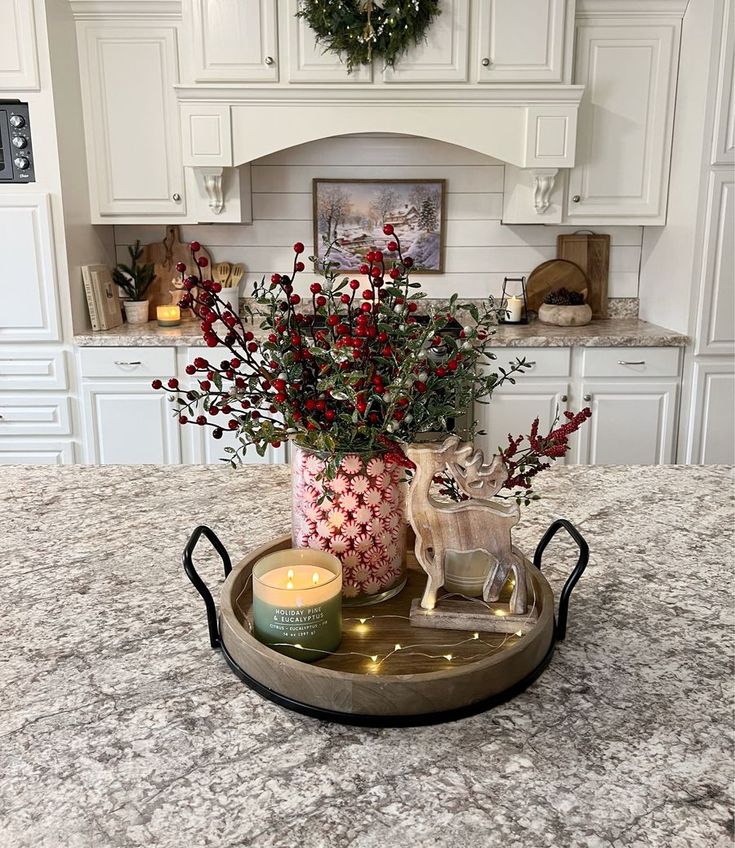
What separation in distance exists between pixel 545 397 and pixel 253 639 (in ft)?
8.79

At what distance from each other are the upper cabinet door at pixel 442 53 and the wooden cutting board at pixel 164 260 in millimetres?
1245

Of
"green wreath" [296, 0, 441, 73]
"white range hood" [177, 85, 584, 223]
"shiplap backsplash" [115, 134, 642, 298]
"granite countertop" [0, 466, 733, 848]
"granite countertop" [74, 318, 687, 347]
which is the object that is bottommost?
"granite countertop" [0, 466, 733, 848]

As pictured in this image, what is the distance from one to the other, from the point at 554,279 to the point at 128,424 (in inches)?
82.0

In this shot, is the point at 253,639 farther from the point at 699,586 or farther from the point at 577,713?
the point at 699,586

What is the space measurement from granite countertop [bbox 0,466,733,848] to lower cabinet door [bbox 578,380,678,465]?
2.23 meters

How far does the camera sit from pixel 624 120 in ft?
11.2

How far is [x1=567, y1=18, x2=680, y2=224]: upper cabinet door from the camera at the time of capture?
11.0ft

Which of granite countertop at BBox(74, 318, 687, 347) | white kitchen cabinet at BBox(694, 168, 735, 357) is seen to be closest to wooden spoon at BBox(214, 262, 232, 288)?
granite countertop at BBox(74, 318, 687, 347)

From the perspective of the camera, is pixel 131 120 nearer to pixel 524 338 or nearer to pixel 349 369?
pixel 524 338

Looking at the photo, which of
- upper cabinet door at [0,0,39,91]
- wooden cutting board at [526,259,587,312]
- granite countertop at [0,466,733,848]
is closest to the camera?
granite countertop at [0,466,733,848]

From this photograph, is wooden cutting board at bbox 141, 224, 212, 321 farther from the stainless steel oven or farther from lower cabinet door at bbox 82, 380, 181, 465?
the stainless steel oven

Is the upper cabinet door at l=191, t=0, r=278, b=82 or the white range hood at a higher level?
the upper cabinet door at l=191, t=0, r=278, b=82

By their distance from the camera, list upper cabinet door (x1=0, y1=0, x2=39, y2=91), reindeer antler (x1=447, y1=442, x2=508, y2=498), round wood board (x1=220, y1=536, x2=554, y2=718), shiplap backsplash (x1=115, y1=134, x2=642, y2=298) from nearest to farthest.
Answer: round wood board (x1=220, y1=536, x2=554, y2=718), reindeer antler (x1=447, y1=442, x2=508, y2=498), upper cabinet door (x1=0, y1=0, x2=39, y2=91), shiplap backsplash (x1=115, y1=134, x2=642, y2=298)

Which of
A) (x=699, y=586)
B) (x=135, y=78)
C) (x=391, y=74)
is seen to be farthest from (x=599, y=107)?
(x=699, y=586)
